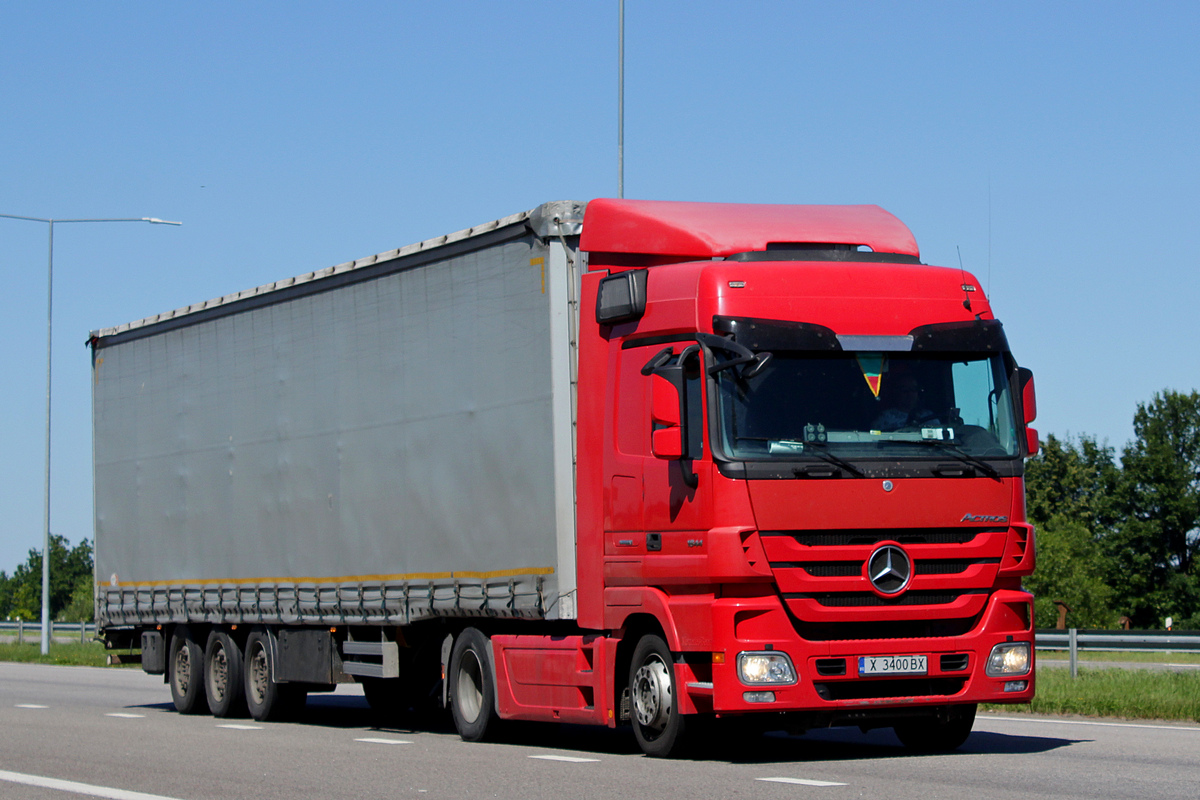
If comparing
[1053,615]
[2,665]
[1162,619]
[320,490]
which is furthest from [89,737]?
[1162,619]

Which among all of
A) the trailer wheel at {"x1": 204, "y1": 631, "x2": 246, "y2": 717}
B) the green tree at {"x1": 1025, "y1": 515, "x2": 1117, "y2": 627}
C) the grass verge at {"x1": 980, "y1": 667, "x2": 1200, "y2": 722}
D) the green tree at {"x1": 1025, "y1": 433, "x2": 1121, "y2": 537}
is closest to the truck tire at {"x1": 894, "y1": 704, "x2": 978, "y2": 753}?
the grass verge at {"x1": 980, "y1": 667, "x2": 1200, "y2": 722}

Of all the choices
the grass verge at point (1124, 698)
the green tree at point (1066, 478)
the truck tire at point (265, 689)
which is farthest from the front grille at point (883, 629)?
the green tree at point (1066, 478)

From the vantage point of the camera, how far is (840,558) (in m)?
12.0

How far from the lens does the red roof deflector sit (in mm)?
13062

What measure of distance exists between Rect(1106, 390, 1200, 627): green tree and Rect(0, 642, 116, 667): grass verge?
74.2m

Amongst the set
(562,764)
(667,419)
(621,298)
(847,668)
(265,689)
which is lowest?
(562,764)

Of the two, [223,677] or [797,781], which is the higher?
[223,677]

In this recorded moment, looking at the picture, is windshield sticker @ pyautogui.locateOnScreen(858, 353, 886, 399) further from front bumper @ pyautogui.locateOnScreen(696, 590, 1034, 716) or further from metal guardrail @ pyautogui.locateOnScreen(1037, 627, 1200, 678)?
metal guardrail @ pyautogui.locateOnScreen(1037, 627, 1200, 678)

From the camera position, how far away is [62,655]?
4172cm

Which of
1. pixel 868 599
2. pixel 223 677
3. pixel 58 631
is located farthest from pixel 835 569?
pixel 58 631

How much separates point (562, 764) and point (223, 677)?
7827mm

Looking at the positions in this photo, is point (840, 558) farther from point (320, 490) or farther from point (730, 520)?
point (320, 490)

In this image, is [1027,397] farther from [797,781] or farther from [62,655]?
[62,655]

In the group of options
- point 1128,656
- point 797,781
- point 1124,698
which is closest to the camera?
point 797,781
